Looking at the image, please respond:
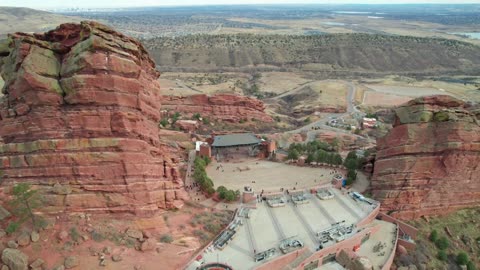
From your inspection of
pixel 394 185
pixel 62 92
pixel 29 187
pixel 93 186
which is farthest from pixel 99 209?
pixel 394 185

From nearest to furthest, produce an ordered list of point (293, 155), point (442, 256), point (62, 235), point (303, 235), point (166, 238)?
1. point (62, 235)
2. point (166, 238)
3. point (303, 235)
4. point (442, 256)
5. point (293, 155)

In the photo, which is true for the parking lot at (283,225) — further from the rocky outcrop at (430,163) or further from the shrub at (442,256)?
the shrub at (442,256)

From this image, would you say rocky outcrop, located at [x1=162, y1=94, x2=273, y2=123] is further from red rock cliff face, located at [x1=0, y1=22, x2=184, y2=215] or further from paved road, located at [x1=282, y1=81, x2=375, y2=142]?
red rock cliff face, located at [x1=0, y1=22, x2=184, y2=215]

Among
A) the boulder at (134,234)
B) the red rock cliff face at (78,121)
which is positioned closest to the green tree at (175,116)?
→ the red rock cliff face at (78,121)

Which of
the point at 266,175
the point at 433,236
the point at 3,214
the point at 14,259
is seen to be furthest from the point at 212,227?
the point at 433,236

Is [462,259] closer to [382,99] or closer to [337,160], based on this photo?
[337,160]

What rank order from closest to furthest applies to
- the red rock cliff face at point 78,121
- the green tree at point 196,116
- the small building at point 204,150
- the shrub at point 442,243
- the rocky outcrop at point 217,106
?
the red rock cliff face at point 78,121
the shrub at point 442,243
the small building at point 204,150
the green tree at point 196,116
the rocky outcrop at point 217,106
